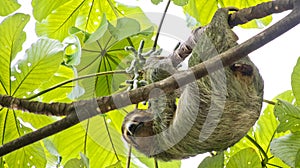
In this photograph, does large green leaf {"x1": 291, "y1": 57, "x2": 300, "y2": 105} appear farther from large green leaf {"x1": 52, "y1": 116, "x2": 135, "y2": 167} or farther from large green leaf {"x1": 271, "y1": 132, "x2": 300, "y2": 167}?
large green leaf {"x1": 52, "y1": 116, "x2": 135, "y2": 167}

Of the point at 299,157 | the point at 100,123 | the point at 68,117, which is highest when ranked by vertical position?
the point at 68,117

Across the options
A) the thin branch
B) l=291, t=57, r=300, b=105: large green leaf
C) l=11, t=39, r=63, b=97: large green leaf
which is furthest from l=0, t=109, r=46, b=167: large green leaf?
l=291, t=57, r=300, b=105: large green leaf

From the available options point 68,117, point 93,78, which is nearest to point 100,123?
point 93,78

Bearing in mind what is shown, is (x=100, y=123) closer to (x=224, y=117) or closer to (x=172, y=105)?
(x=172, y=105)

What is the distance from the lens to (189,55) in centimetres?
113

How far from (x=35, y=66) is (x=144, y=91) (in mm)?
481

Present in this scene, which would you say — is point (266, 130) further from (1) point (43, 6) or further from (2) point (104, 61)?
(1) point (43, 6)

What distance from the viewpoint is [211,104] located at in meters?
1.08

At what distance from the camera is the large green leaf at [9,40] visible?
123 centimetres

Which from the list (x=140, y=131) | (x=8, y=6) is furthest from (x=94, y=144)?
Answer: (x=8, y=6)

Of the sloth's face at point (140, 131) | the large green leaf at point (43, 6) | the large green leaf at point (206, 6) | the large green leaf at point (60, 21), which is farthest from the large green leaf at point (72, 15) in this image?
the sloth's face at point (140, 131)

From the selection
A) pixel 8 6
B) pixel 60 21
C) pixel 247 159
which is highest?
pixel 8 6

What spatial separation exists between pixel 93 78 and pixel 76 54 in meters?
0.25

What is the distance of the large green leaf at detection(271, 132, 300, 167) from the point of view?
1.08 m
